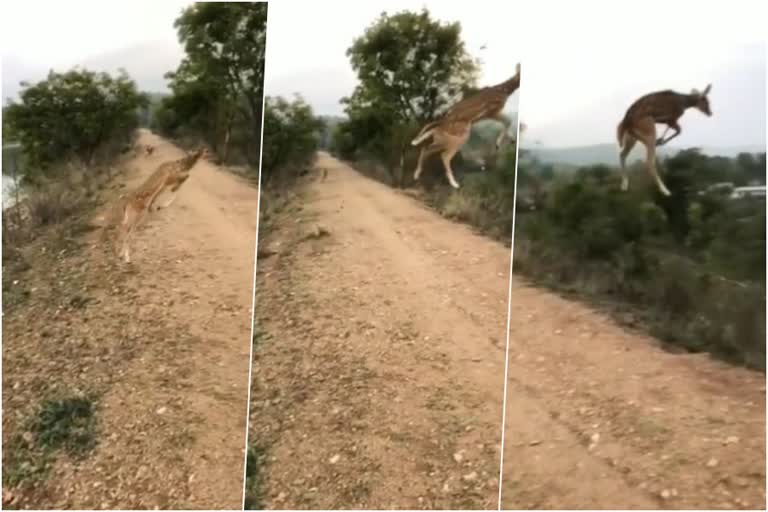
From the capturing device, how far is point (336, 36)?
8.75 feet

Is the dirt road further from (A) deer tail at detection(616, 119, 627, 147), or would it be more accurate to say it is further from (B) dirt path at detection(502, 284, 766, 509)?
(A) deer tail at detection(616, 119, 627, 147)

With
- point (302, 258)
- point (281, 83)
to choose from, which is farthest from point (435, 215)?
point (281, 83)

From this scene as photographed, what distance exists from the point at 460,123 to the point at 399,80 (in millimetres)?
309

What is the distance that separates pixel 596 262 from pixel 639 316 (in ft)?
0.89

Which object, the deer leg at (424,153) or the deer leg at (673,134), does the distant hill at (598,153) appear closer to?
the deer leg at (673,134)

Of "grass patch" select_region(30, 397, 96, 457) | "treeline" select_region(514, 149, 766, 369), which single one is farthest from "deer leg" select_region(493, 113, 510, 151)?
"grass patch" select_region(30, 397, 96, 457)

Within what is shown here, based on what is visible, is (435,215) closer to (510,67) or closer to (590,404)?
(510,67)

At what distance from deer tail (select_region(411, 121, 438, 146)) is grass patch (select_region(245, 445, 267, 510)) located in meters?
1.38

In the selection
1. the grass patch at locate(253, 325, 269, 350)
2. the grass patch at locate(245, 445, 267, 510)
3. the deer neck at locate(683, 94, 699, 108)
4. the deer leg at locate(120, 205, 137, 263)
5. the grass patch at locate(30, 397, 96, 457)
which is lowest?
the grass patch at locate(245, 445, 267, 510)

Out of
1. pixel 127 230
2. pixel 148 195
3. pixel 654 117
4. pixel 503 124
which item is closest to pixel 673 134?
pixel 654 117

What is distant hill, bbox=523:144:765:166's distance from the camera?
Result: 267cm

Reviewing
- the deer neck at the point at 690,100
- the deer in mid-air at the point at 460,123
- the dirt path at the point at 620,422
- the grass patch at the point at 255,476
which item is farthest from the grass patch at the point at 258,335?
the deer neck at the point at 690,100

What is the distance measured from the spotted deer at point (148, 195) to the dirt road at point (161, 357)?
47 millimetres

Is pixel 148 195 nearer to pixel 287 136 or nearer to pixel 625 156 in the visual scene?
pixel 287 136
